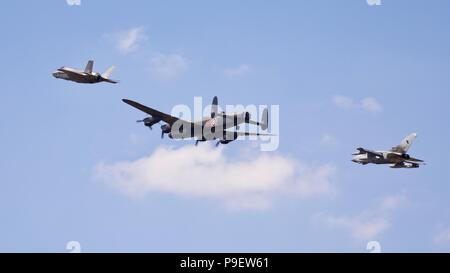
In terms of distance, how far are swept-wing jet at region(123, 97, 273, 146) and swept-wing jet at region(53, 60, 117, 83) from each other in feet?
44.7

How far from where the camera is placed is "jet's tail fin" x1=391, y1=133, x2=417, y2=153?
476 ft

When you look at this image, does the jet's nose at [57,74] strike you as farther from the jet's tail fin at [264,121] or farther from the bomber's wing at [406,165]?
the bomber's wing at [406,165]

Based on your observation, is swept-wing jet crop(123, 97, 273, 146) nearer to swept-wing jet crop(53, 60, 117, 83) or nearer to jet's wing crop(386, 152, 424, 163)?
swept-wing jet crop(53, 60, 117, 83)

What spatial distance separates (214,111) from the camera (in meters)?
127

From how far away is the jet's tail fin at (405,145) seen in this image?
14500 centimetres

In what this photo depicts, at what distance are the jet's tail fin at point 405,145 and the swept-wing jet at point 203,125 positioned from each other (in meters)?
26.3

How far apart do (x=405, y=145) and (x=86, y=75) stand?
2273 inches

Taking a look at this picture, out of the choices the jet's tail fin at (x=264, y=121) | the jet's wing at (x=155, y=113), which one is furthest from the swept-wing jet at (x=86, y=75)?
the jet's tail fin at (x=264, y=121)

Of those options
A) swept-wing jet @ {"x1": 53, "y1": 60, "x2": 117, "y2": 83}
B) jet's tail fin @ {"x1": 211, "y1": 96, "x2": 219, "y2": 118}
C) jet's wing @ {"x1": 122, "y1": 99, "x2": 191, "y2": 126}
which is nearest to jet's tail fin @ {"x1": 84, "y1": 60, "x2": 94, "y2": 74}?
swept-wing jet @ {"x1": 53, "y1": 60, "x2": 117, "y2": 83}
